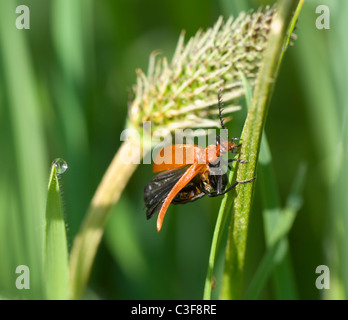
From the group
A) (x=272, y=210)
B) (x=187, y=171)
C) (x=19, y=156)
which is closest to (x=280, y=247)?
(x=272, y=210)

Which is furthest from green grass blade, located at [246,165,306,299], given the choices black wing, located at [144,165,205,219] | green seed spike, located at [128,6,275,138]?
green seed spike, located at [128,6,275,138]

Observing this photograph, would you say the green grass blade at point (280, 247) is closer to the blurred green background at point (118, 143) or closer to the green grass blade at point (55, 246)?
the blurred green background at point (118, 143)

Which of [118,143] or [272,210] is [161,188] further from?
[118,143]

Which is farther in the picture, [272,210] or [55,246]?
[272,210]

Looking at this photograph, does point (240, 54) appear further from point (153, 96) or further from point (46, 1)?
point (46, 1)

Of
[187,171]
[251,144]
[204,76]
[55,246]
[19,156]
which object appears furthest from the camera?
[19,156]

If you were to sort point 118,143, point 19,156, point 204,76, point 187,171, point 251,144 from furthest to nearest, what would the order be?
point 118,143, point 19,156, point 187,171, point 204,76, point 251,144

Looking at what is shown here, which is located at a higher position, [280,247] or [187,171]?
[187,171]

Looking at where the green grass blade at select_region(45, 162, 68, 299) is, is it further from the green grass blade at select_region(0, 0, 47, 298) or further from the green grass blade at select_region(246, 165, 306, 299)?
the green grass blade at select_region(246, 165, 306, 299)
